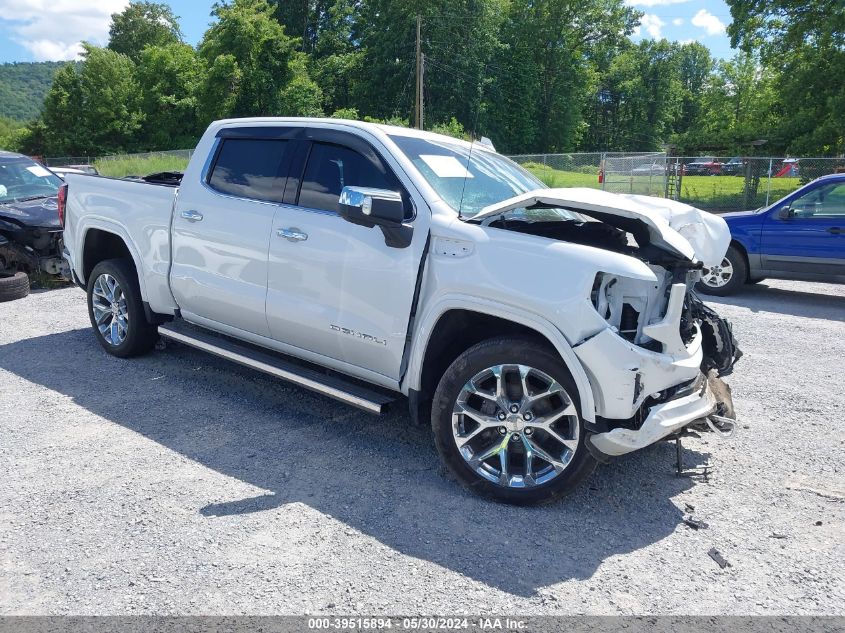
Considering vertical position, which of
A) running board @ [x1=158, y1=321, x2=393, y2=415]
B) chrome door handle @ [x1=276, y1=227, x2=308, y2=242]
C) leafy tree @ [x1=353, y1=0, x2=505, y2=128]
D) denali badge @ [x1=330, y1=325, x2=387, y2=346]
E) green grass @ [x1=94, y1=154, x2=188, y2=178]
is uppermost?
leafy tree @ [x1=353, y1=0, x2=505, y2=128]

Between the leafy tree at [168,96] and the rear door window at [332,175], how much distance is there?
47132 mm

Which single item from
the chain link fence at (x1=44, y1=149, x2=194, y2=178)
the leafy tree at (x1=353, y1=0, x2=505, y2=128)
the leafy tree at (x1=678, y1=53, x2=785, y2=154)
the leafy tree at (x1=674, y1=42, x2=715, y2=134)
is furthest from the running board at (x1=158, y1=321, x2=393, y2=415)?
the leafy tree at (x1=674, y1=42, x2=715, y2=134)

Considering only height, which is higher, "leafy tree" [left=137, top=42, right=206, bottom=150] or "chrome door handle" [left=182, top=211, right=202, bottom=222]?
"leafy tree" [left=137, top=42, right=206, bottom=150]

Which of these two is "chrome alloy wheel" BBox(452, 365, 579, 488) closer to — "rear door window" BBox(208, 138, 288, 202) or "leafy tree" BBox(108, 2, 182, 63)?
"rear door window" BBox(208, 138, 288, 202)

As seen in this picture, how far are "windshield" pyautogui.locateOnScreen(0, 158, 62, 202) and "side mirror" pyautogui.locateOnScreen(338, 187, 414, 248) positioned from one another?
7809 mm

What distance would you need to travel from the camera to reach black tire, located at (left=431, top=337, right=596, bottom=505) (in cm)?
357

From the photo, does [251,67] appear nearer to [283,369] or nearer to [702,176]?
[702,176]

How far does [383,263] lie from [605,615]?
221 cm

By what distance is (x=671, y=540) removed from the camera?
3.54m

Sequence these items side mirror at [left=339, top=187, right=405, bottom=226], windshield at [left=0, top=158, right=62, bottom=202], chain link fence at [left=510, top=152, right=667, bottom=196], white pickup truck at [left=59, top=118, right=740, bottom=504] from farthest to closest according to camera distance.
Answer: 1. chain link fence at [left=510, top=152, right=667, bottom=196]
2. windshield at [left=0, top=158, right=62, bottom=202]
3. side mirror at [left=339, top=187, right=405, bottom=226]
4. white pickup truck at [left=59, top=118, right=740, bottom=504]

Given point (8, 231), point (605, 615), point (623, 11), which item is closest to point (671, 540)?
point (605, 615)

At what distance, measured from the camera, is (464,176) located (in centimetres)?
454

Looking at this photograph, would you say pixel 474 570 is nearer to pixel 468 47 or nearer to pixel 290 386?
pixel 290 386

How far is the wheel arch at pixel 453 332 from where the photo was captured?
364cm
